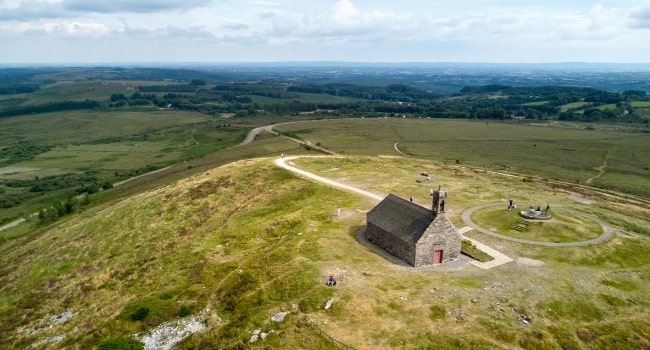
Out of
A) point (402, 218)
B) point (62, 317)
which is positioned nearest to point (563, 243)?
point (402, 218)

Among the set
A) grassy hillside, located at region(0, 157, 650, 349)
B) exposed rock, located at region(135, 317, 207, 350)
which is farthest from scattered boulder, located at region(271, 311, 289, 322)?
exposed rock, located at region(135, 317, 207, 350)

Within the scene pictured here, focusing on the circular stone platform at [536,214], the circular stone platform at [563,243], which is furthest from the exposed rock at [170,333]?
the circular stone platform at [536,214]

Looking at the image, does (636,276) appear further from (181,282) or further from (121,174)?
(121,174)

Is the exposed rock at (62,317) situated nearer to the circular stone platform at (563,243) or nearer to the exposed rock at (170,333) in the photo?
the exposed rock at (170,333)

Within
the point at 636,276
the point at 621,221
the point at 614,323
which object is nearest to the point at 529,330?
the point at 614,323

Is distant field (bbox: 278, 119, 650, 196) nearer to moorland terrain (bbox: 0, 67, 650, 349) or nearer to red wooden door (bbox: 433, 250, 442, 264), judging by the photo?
moorland terrain (bbox: 0, 67, 650, 349)
